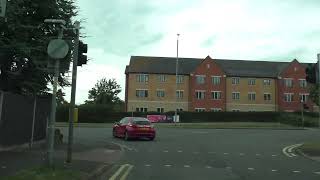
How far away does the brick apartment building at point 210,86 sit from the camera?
102 meters

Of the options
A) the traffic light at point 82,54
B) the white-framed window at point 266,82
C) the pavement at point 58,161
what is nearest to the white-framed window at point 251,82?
the white-framed window at point 266,82

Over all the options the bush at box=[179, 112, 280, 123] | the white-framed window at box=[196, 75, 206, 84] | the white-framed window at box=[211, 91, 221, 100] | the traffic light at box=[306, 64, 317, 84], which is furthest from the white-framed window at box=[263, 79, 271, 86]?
the traffic light at box=[306, 64, 317, 84]

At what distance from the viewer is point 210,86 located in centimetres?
10338

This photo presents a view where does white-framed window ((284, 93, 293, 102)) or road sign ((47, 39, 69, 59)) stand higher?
white-framed window ((284, 93, 293, 102))

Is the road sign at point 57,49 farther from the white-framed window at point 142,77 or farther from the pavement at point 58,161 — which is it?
the white-framed window at point 142,77

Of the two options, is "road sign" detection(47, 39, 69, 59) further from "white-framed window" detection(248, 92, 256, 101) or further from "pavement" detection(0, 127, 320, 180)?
"white-framed window" detection(248, 92, 256, 101)

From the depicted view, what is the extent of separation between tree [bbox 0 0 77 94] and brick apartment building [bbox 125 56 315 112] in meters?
75.2

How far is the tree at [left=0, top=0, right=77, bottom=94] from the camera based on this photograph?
23359 millimetres

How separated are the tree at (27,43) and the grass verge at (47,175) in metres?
9.44

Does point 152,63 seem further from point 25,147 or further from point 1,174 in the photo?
point 1,174

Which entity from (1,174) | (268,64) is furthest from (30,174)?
(268,64)

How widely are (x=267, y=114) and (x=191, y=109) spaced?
16.2 m

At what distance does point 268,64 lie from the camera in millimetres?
110875

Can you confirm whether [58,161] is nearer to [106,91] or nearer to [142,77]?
[142,77]
